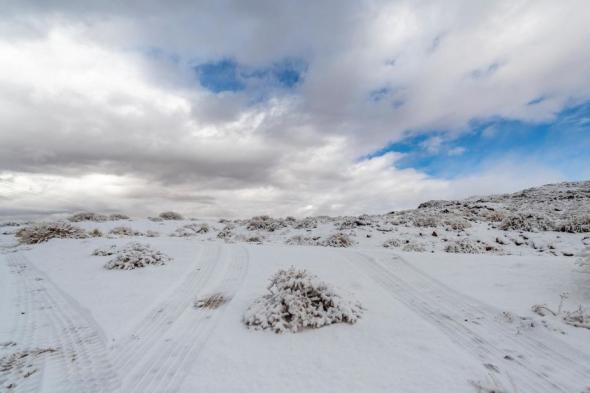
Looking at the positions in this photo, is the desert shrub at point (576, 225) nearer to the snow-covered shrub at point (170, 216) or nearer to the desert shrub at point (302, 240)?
the desert shrub at point (302, 240)

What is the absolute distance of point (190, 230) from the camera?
24453 mm

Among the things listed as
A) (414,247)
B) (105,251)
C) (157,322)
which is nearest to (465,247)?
(414,247)

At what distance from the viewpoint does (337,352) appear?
4676 millimetres

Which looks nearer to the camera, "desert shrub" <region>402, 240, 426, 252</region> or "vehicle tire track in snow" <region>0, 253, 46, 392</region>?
"vehicle tire track in snow" <region>0, 253, 46, 392</region>

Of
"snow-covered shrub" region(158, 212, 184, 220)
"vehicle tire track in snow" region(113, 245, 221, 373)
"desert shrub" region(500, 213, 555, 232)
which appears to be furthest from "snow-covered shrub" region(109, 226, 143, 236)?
"desert shrub" region(500, 213, 555, 232)

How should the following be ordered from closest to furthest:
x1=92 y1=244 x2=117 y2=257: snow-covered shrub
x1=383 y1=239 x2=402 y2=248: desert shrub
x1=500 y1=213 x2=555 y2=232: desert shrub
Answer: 1. x1=92 y1=244 x2=117 y2=257: snow-covered shrub
2. x1=383 y1=239 x2=402 y2=248: desert shrub
3. x1=500 y1=213 x2=555 y2=232: desert shrub

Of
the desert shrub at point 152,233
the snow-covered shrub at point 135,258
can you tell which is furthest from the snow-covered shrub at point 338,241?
the desert shrub at point 152,233

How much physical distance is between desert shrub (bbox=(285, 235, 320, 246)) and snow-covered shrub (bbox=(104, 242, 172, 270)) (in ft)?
27.5

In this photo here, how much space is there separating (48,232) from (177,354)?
17001mm

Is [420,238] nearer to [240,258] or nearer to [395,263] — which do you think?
[395,263]

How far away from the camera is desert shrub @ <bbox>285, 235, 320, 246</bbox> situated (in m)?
18.3

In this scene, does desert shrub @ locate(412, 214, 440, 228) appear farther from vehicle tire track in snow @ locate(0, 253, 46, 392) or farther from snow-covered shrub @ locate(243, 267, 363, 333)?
vehicle tire track in snow @ locate(0, 253, 46, 392)

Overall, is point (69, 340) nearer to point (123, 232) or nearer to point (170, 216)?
point (123, 232)

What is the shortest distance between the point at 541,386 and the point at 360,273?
18.3ft
